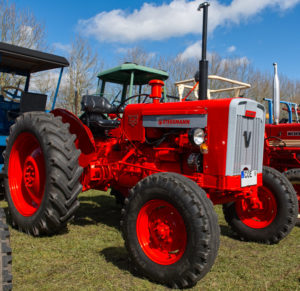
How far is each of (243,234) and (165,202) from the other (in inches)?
58.9

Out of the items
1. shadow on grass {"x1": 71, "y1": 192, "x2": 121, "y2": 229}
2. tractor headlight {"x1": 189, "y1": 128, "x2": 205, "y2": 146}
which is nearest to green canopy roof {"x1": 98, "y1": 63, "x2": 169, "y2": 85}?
shadow on grass {"x1": 71, "y1": 192, "x2": 121, "y2": 229}

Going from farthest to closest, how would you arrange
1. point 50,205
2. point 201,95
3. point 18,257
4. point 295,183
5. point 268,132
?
point 268,132
point 295,183
point 201,95
point 50,205
point 18,257

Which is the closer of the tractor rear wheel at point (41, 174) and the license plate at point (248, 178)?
the license plate at point (248, 178)

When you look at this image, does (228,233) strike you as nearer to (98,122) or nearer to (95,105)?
(98,122)

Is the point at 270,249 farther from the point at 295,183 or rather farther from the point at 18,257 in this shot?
the point at 18,257

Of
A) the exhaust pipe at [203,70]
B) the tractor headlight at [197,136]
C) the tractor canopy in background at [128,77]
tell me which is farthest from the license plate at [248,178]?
the tractor canopy in background at [128,77]

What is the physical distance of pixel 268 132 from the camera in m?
5.25

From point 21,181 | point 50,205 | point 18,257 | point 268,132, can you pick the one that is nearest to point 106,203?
point 21,181

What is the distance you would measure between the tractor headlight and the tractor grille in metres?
0.23

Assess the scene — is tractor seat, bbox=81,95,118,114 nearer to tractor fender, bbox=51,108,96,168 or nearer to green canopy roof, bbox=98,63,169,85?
tractor fender, bbox=51,108,96,168

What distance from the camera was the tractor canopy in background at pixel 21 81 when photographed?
5.20m

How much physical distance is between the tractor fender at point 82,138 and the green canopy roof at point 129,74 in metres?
2.37

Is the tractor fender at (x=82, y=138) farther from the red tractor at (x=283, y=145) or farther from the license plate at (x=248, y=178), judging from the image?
the red tractor at (x=283, y=145)

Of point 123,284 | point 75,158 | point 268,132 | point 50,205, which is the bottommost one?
point 123,284
